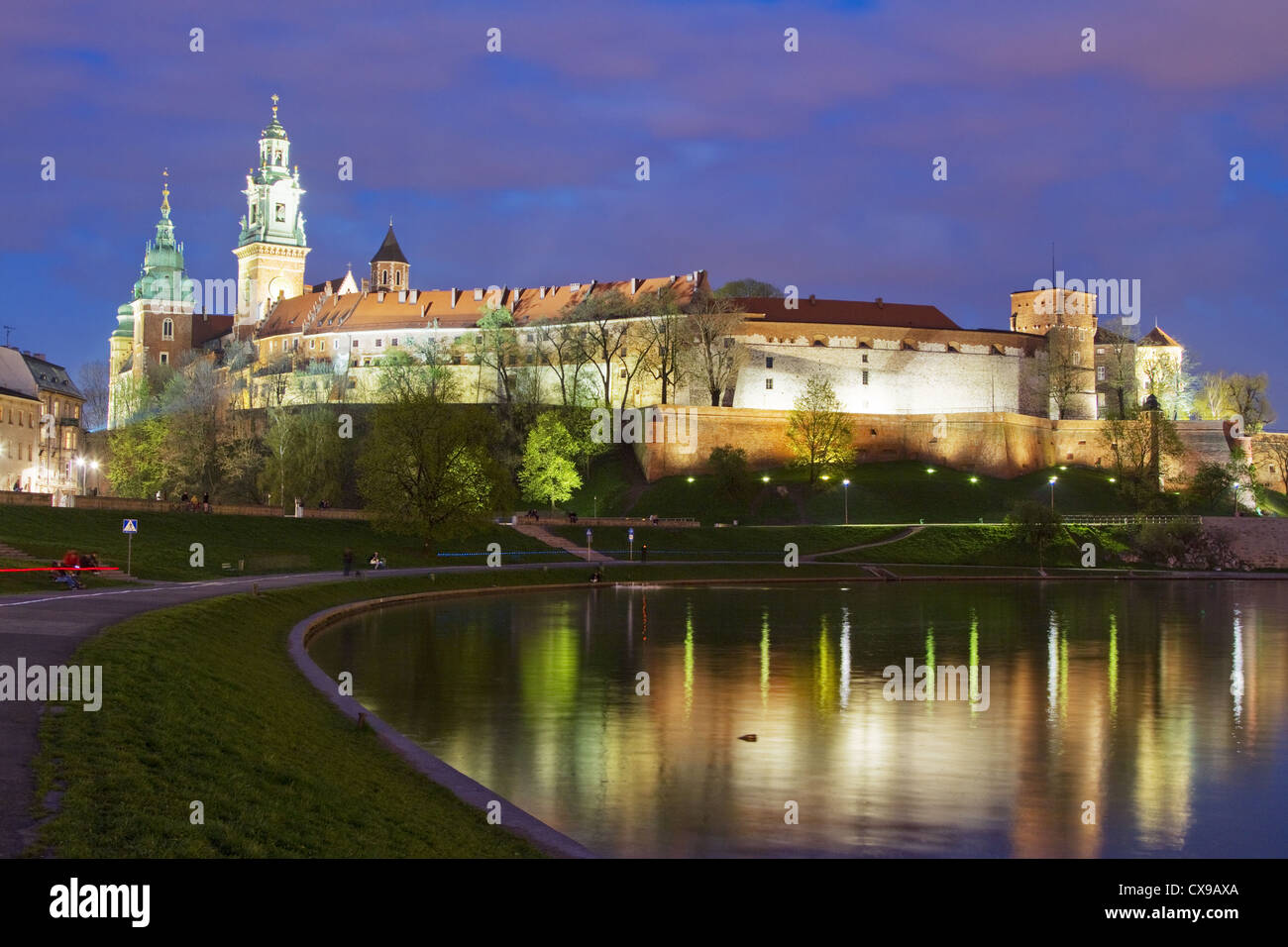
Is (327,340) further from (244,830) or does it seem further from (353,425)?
(244,830)

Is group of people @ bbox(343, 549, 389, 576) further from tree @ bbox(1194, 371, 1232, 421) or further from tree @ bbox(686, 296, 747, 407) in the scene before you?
tree @ bbox(1194, 371, 1232, 421)

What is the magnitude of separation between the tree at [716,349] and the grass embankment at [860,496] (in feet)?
33.9

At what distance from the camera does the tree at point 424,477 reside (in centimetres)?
5709

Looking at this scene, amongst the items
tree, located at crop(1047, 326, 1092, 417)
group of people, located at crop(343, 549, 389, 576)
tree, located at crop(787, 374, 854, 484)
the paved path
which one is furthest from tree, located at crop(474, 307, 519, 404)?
the paved path

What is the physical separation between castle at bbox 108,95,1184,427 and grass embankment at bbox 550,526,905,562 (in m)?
27.0

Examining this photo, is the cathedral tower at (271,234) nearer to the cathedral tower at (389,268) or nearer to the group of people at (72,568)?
the cathedral tower at (389,268)

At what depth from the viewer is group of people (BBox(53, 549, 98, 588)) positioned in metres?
32.5

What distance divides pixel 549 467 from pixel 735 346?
2541 cm

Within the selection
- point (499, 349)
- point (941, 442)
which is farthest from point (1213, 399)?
point (499, 349)

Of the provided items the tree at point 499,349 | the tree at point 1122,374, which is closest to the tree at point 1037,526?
the tree at point 499,349

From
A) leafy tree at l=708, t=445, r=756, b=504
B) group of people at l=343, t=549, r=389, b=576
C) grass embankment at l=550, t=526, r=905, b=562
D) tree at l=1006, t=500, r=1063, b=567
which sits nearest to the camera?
group of people at l=343, t=549, r=389, b=576
